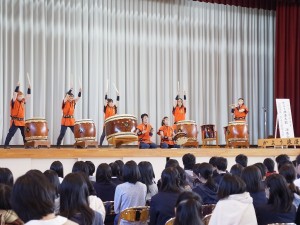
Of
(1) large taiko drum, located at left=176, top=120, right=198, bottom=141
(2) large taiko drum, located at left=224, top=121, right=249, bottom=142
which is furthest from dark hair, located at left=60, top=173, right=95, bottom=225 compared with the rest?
(2) large taiko drum, located at left=224, top=121, right=249, bottom=142

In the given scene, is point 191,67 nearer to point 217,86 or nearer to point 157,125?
point 217,86

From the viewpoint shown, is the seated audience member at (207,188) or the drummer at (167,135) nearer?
the seated audience member at (207,188)

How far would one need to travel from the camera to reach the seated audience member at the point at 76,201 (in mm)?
2479

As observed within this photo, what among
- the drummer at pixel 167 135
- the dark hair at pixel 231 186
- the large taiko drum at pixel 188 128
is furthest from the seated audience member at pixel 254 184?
the drummer at pixel 167 135

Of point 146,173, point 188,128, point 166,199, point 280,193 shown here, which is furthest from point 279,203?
point 188,128

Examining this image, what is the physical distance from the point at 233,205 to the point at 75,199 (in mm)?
1035

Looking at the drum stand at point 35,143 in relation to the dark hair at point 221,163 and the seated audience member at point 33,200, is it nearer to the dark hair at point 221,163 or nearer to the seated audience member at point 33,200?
the dark hair at point 221,163

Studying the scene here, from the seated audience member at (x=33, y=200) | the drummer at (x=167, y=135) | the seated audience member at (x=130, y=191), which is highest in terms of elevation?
the drummer at (x=167, y=135)

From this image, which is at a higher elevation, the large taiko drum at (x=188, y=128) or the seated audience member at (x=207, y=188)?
the large taiko drum at (x=188, y=128)

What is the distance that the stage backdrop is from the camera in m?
11.6

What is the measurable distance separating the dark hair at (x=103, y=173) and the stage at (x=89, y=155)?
136 inches

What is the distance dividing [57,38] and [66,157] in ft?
15.4

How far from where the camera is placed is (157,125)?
42.7 ft

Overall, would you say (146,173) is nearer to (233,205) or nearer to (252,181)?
(252,181)
